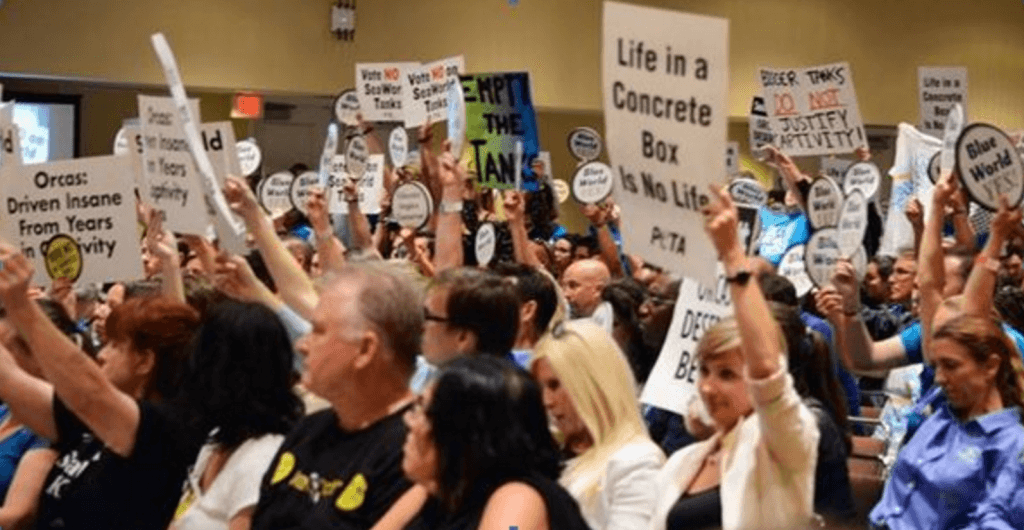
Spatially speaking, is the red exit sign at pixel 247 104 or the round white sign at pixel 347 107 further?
the red exit sign at pixel 247 104

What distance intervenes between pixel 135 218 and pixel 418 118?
546 centimetres

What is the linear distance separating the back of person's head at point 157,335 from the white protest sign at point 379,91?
25.6 feet

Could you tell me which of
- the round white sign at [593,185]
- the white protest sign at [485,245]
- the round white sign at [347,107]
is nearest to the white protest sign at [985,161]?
the white protest sign at [485,245]

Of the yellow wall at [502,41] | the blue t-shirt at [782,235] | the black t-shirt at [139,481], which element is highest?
the yellow wall at [502,41]

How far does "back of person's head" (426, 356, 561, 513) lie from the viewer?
3645 millimetres

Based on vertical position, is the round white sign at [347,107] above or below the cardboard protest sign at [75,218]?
above

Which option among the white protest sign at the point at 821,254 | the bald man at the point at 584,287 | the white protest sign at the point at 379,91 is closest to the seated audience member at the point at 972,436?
the white protest sign at the point at 821,254

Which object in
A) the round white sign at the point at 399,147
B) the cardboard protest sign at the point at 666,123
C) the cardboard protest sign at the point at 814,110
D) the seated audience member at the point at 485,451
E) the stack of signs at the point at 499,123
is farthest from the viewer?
the round white sign at the point at 399,147

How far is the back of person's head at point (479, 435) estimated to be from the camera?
3.64 m

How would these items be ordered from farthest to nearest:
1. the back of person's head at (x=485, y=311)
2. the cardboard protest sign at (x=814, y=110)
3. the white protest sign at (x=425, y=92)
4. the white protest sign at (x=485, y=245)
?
1. the white protest sign at (x=425, y=92)
2. the cardboard protest sign at (x=814, y=110)
3. the white protest sign at (x=485, y=245)
4. the back of person's head at (x=485, y=311)

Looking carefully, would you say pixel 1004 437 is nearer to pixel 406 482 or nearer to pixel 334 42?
pixel 406 482

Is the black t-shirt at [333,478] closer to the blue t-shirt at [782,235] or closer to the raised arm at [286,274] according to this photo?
the raised arm at [286,274]

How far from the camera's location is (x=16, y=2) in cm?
1752

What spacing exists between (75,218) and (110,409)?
8.33 feet
